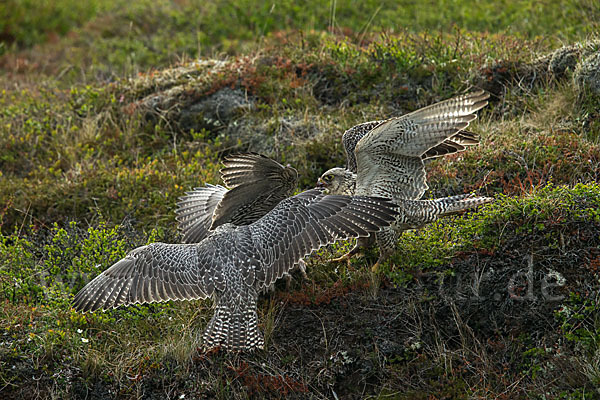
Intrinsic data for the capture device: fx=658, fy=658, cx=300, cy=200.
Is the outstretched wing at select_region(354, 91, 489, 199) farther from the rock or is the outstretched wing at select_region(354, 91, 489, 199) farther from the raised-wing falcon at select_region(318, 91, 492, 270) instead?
the rock

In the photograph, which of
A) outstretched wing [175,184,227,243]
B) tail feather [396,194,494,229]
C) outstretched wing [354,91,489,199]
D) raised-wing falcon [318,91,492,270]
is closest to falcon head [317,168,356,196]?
raised-wing falcon [318,91,492,270]

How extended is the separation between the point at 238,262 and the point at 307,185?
2607 millimetres

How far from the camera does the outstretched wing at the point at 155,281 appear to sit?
609 cm

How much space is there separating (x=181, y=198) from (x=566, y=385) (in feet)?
14.8

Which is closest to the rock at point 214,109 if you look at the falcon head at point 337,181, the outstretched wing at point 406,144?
the falcon head at point 337,181

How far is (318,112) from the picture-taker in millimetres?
→ 9461

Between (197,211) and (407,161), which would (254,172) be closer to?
(197,211)

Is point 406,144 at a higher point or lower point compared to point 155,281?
higher

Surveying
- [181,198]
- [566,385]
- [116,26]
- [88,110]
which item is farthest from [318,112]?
[116,26]

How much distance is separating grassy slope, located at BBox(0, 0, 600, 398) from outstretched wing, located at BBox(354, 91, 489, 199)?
668 millimetres

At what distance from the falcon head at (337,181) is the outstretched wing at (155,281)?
1.46m

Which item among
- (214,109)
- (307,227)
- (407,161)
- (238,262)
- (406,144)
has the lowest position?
(214,109)

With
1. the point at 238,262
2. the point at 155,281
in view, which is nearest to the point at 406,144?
the point at 238,262

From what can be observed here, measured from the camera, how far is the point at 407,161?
6387mm
